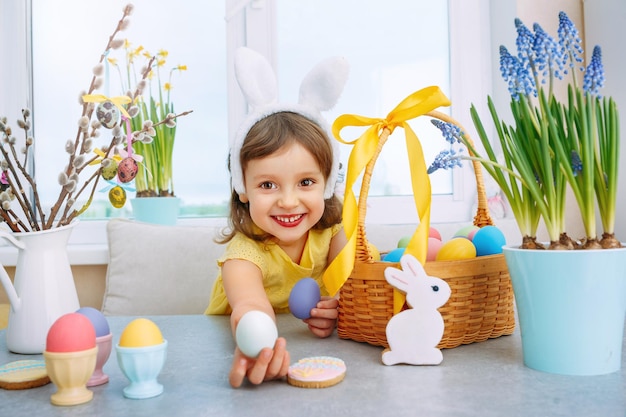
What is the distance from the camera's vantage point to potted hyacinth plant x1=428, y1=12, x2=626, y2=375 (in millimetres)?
649

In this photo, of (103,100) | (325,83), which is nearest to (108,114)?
(103,100)

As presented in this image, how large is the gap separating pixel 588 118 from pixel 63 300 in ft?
2.58

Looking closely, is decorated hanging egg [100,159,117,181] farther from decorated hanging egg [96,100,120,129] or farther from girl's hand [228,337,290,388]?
girl's hand [228,337,290,388]

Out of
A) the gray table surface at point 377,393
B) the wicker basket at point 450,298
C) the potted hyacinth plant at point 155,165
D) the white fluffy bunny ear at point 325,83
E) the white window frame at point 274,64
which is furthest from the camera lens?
the white window frame at point 274,64

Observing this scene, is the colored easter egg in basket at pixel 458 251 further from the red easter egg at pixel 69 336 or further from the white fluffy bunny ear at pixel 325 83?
the red easter egg at pixel 69 336

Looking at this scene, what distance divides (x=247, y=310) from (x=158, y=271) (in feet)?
2.68

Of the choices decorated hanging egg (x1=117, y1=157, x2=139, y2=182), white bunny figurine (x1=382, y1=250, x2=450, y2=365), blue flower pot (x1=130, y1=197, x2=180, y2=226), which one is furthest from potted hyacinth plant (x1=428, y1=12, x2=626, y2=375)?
blue flower pot (x1=130, y1=197, x2=180, y2=226)

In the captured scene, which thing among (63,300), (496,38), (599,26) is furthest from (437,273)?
(496,38)

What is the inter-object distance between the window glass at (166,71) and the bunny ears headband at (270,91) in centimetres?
102

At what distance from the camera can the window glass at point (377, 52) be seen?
2049mm

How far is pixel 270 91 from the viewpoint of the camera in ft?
3.52

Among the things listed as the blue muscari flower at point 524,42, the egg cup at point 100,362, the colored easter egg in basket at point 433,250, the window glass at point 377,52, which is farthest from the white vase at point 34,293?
the window glass at point 377,52

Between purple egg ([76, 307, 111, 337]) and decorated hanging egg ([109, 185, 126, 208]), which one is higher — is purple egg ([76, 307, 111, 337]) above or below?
below

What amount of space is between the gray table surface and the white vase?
0.15 meters
